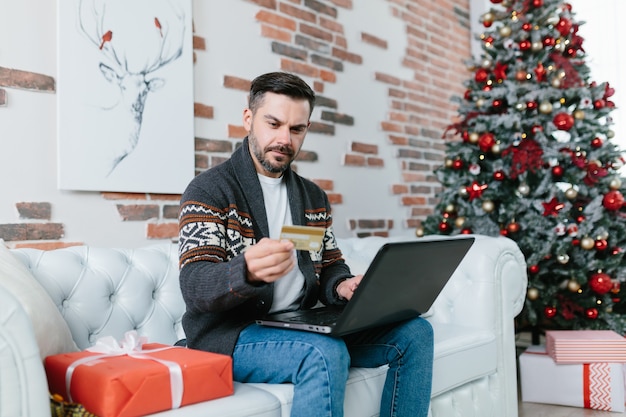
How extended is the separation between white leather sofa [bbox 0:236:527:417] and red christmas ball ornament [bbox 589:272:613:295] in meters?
0.66

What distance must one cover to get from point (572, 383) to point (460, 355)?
0.92m

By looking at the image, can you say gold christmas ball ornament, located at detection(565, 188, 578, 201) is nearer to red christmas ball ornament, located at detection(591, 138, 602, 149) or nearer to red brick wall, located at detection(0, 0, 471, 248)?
red christmas ball ornament, located at detection(591, 138, 602, 149)

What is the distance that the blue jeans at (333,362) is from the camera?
128 cm

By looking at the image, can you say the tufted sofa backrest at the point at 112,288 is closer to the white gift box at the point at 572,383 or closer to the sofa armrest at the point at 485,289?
the sofa armrest at the point at 485,289

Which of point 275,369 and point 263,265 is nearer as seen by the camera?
point 263,265

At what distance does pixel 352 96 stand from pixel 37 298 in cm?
234

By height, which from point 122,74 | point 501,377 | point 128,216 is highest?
point 122,74

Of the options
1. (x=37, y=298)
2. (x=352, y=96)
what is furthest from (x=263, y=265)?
(x=352, y=96)

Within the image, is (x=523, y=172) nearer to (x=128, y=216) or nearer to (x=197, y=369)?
(x=128, y=216)

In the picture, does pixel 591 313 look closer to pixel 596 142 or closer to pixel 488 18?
pixel 596 142

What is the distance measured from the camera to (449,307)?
2.29 meters

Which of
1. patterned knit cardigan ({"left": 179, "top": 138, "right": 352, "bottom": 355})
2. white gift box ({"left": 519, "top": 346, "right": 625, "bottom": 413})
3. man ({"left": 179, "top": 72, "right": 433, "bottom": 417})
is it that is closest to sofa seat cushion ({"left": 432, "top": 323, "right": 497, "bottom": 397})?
man ({"left": 179, "top": 72, "right": 433, "bottom": 417})

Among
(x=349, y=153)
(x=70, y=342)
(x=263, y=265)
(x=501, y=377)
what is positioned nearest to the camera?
(x=263, y=265)

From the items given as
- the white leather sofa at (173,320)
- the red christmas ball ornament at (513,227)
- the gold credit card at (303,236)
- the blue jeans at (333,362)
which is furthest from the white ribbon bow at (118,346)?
the red christmas ball ornament at (513,227)
